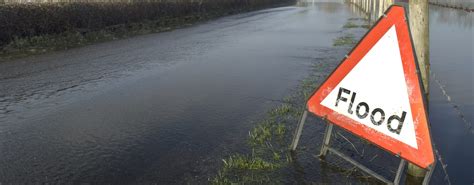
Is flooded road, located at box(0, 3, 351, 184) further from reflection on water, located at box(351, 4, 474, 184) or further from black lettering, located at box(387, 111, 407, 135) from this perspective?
reflection on water, located at box(351, 4, 474, 184)

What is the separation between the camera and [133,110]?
7477mm

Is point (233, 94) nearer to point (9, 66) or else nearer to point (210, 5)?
point (9, 66)

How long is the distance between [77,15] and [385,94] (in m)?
17.9

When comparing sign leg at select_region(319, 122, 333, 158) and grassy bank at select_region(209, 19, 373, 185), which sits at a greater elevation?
sign leg at select_region(319, 122, 333, 158)

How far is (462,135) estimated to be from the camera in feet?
21.1

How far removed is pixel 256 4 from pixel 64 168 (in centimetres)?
5297

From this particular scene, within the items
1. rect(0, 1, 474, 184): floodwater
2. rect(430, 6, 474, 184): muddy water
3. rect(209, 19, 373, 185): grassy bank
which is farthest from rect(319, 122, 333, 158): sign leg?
rect(430, 6, 474, 184): muddy water

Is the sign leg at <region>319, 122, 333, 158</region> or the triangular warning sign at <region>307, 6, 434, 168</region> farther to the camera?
the sign leg at <region>319, 122, 333, 158</region>

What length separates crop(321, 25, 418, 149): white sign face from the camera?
396 centimetres

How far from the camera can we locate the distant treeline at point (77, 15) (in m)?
15.5

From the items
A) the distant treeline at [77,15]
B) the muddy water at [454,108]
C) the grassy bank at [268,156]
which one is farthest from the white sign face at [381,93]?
the distant treeline at [77,15]

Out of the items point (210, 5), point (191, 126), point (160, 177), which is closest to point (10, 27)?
point (191, 126)

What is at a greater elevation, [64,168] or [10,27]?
[10,27]

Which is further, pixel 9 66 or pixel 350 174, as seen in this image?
pixel 9 66
